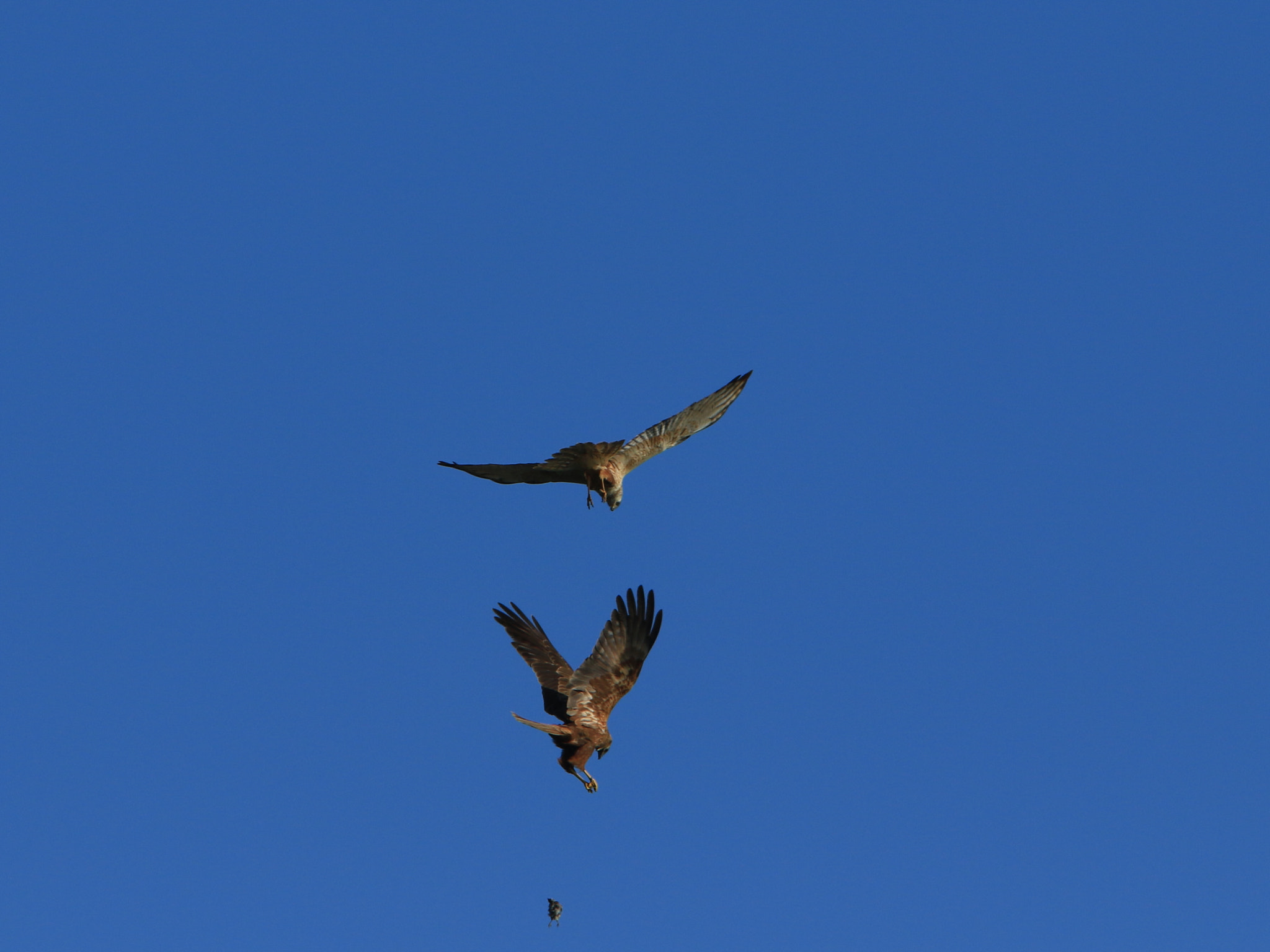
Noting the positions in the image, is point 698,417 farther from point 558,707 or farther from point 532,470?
point 558,707

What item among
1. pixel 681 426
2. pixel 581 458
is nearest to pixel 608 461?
pixel 581 458

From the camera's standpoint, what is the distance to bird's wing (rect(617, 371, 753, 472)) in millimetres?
25375

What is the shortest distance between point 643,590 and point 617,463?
11.9ft

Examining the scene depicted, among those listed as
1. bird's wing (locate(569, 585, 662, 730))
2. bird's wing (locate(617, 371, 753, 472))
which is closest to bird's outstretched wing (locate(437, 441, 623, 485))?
bird's wing (locate(617, 371, 753, 472))

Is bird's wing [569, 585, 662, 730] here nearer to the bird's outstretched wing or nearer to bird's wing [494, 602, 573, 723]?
bird's wing [494, 602, 573, 723]

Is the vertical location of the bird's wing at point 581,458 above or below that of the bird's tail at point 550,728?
above

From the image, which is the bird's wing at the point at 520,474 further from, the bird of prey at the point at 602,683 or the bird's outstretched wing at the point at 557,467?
the bird of prey at the point at 602,683

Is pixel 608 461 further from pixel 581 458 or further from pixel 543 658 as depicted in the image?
pixel 543 658

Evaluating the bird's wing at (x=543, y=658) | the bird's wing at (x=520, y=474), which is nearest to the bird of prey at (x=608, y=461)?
the bird's wing at (x=520, y=474)

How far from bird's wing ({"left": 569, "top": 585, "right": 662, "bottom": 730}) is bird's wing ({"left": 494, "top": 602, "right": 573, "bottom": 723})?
0.45 m

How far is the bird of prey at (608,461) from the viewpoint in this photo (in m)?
23.4

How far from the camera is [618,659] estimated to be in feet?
70.7

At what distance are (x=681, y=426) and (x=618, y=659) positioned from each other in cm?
638

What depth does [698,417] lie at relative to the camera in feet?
86.2
